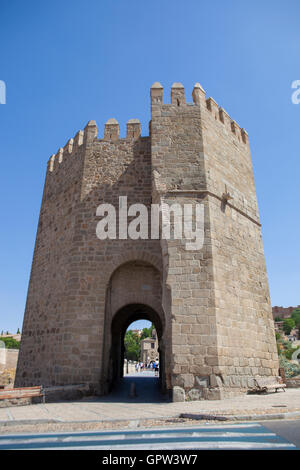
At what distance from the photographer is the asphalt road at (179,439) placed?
2721mm

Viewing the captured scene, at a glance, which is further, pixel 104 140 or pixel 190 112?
pixel 104 140

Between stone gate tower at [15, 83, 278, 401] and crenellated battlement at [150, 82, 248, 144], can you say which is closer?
stone gate tower at [15, 83, 278, 401]

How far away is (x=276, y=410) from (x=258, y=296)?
438 cm

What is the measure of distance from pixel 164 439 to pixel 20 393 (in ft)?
15.6

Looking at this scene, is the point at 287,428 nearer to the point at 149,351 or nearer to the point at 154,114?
the point at 154,114

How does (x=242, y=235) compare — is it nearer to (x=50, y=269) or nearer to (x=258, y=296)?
(x=258, y=296)

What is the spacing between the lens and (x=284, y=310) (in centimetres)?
9481

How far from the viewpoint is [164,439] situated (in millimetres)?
2973

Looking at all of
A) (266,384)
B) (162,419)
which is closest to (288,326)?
(266,384)

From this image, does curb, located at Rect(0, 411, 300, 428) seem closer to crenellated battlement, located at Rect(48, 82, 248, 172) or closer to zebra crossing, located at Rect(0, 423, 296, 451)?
zebra crossing, located at Rect(0, 423, 296, 451)

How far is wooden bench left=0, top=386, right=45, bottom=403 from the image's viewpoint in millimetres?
6323

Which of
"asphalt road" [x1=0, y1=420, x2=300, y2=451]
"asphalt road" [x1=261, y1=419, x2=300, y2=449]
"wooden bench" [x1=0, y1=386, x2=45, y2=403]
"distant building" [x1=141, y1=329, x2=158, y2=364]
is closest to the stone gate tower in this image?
"wooden bench" [x1=0, y1=386, x2=45, y2=403]

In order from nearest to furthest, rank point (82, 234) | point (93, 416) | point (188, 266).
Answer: point (93, 416) → point (188, 266) → point (82, 234)
